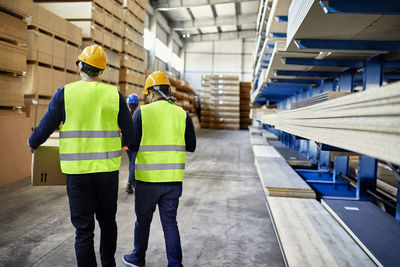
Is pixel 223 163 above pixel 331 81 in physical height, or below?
below

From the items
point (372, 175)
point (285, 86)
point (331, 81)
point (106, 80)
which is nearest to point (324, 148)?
point (372, 175)

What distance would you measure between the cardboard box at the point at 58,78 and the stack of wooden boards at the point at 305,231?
4.37 meters

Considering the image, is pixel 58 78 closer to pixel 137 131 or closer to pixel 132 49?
pixel 132 49

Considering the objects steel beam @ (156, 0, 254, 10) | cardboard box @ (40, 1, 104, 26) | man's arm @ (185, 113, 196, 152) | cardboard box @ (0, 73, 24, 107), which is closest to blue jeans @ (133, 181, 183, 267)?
man's arm @ (185, 113, 196, 152)

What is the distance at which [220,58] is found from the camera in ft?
80.6

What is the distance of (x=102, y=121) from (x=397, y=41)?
2690 mm

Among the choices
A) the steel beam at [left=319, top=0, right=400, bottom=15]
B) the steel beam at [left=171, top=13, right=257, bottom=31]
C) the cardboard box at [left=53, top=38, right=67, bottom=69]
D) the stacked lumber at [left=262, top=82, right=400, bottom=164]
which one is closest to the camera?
the stacked lumber at [left=262, top=82, right=400, bottom=164]

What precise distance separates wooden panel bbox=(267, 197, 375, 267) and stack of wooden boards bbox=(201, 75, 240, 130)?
1781 cm

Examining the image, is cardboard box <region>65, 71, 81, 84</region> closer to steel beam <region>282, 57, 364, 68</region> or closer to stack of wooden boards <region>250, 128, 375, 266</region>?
steel beam <region>282, 57, 364, 68</region>

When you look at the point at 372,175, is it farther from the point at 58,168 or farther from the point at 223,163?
the point at 223,163

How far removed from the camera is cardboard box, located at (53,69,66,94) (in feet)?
19.4

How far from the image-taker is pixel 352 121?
3.48 feet

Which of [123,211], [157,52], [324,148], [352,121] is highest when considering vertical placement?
[157,52]

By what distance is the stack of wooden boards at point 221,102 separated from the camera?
20625 millimetres
